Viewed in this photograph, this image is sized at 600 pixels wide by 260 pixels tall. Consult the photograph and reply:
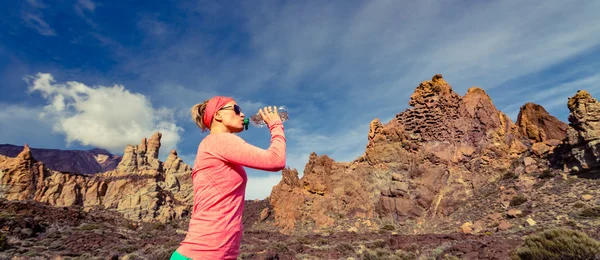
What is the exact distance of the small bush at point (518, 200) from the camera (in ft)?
81.4

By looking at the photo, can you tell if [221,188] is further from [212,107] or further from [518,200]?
[518,200]

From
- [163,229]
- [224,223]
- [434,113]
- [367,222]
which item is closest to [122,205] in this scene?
[163,229]

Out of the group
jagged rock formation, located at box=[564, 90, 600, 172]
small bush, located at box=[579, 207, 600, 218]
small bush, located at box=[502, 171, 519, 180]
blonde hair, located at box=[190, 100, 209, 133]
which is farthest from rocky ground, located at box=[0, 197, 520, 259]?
small bush, located at box=[502, 171, 519, 180]

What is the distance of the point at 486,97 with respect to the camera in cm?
3509

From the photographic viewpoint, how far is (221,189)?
69.2 inches

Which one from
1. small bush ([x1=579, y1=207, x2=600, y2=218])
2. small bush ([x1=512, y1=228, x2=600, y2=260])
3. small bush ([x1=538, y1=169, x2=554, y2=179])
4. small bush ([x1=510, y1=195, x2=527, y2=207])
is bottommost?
small bush ([x1=512, y1=228, x2=600, y2=260])

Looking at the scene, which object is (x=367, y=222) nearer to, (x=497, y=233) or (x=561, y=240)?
(x=497, y=233)

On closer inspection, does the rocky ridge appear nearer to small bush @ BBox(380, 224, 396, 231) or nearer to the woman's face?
small bush @ BBox(380, 224, 396, 231)

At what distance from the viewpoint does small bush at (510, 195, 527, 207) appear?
24812 mm

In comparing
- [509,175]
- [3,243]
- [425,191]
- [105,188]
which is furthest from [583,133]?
[105,188]

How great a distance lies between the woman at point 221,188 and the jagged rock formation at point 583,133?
95.6 feet

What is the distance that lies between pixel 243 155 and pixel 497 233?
23.9 metres

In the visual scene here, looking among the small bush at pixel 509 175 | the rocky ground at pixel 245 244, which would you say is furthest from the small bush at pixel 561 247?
the small bush at pixel 509 175

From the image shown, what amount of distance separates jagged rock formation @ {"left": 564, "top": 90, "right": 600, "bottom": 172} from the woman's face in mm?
29105
